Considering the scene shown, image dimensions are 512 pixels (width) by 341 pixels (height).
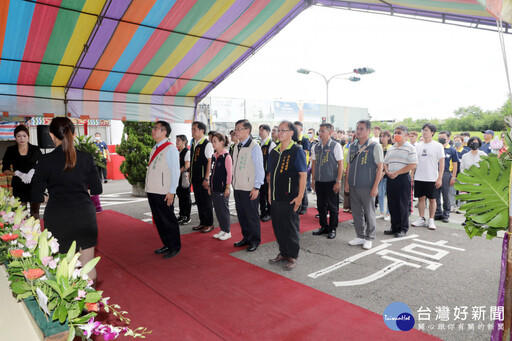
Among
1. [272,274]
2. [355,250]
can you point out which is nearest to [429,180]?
[355,250]

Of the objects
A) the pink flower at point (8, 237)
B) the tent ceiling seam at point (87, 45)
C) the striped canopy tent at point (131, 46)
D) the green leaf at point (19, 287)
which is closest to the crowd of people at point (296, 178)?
the striped canopy tent at point (131, 46)

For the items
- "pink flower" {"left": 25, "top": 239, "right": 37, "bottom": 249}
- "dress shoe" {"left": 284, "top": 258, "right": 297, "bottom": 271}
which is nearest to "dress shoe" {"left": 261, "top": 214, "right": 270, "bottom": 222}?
"dress shoe" {"left": 284, "top": 258, "right": 297, "bottom": 271}

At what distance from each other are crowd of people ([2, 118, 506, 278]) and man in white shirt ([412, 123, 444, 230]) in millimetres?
16

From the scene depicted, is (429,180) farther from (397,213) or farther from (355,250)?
(355,250)

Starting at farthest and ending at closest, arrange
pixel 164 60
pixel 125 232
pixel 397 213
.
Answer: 1. pixel 164 60
2. pixel 125 232
3. pixel 397 213

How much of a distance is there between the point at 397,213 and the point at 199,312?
3.74 meters

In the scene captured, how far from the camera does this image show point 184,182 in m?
6.25

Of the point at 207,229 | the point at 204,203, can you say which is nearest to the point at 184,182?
the point at 204,203

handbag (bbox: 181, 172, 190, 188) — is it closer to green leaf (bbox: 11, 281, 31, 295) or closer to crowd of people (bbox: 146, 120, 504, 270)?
crowd of people (bbox: 146, 120, 504, 270)

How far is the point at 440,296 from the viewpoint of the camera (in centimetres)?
318

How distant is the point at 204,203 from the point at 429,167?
3.86 meters

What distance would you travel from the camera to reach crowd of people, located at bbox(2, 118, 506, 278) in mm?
2561

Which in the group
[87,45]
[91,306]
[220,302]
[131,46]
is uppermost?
[131,46]

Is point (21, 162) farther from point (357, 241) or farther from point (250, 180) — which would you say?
point (357, 241)
